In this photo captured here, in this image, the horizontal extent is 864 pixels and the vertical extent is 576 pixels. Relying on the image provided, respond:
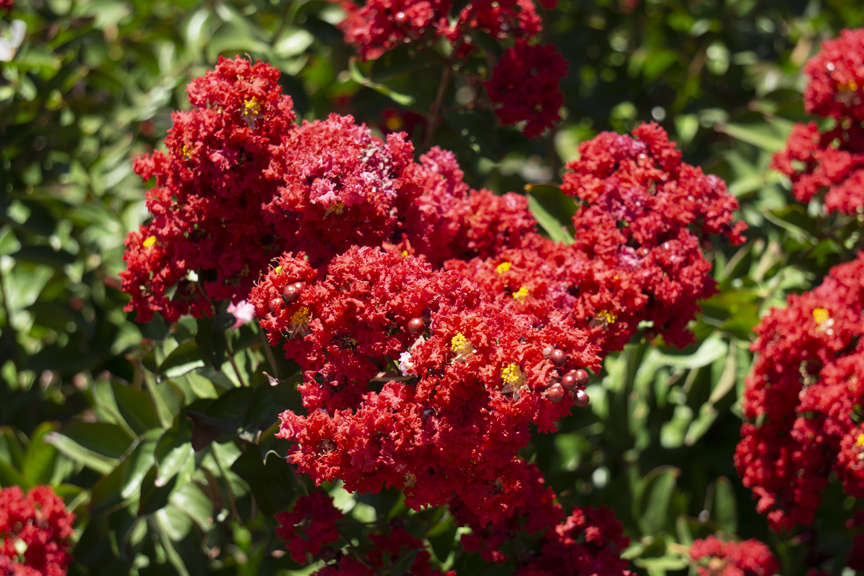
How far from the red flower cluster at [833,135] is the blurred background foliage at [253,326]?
0.15m

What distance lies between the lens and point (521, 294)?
2.07 meters

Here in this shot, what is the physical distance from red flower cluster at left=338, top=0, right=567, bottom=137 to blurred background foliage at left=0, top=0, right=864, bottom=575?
0.36 feet

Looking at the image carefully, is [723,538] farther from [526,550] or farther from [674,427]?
[526,550]

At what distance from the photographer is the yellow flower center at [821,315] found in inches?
92.8

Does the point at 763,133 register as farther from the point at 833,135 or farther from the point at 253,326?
the point at 253,326

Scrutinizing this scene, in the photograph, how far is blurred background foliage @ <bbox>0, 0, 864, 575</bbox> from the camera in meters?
2.45

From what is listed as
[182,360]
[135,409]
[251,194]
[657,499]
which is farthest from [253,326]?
[657,499]

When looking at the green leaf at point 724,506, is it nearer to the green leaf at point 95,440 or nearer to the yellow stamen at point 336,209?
the yellow stamen at point 336,209

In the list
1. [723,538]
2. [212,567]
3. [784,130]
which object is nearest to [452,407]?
[212,567]

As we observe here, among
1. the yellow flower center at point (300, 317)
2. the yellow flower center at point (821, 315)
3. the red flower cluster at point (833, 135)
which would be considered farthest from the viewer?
the red flower cluster at point (833, 135)

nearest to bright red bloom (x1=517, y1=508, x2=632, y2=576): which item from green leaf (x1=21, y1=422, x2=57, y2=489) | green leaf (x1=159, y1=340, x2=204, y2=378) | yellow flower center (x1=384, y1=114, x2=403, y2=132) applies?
green leaf (x1=159, y1=340, x2=204, y2=378)

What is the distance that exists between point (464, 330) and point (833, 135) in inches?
67.3

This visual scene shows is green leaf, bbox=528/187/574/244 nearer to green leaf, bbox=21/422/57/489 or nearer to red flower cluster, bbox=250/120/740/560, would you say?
red flower cluster, bbox=250/120/740/560

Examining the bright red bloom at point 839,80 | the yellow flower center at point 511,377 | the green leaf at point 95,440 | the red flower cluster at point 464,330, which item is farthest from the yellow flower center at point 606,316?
the green leaf at point 95,440
